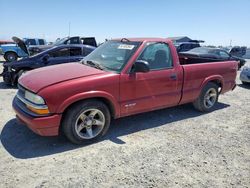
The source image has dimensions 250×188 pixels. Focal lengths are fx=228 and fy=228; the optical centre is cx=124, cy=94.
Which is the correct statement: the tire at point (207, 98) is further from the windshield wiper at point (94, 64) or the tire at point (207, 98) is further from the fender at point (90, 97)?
the windshield wiper at point (94, 64)

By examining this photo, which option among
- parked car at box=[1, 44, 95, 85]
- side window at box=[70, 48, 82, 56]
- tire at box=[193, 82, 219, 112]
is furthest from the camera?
side window at box=[70, 48, 82, 56]

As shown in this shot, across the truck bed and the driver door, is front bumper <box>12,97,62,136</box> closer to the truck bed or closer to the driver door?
the driver door

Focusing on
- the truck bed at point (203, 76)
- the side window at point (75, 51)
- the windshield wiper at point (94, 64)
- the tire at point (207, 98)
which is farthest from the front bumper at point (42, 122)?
the side window at point (75, 51)

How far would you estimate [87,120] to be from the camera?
153 inches

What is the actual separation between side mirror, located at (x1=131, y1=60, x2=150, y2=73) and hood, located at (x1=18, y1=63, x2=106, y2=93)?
570 mm

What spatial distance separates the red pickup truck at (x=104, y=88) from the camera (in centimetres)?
352

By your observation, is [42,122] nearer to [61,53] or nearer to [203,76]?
[203,76]

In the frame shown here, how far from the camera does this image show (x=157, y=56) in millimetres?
4688

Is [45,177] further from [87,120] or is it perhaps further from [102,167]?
[87,120]

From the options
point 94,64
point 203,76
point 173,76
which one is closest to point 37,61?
point 94,64

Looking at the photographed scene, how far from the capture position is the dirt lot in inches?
118

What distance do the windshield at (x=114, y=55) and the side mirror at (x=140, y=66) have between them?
0.67 ft

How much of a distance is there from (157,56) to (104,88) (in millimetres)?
1477

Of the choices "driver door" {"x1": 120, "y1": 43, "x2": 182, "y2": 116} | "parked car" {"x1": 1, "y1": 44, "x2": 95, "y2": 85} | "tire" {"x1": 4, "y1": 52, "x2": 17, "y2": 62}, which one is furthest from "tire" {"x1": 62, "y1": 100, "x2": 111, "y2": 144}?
"tire" {"x1": 4, "y1": 52, "x2": 17, "y2": 62}
